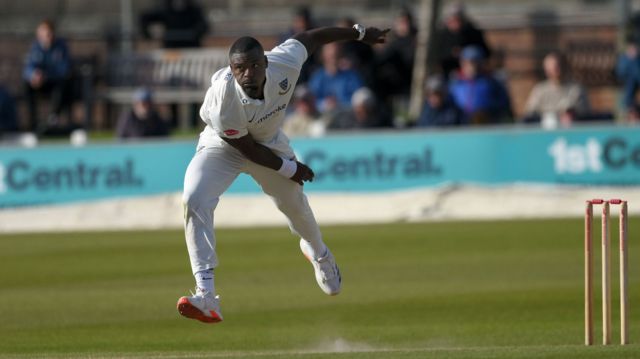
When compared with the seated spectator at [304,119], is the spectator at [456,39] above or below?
above

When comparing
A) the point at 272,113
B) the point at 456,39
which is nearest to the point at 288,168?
the point at 272,113

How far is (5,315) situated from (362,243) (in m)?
5.42

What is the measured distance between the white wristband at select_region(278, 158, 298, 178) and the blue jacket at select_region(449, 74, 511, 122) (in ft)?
34.1

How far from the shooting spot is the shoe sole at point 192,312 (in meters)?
8.84

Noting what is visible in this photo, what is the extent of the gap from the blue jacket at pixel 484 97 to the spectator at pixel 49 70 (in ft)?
22.1

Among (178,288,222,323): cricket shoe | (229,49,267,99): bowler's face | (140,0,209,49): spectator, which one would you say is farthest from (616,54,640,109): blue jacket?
(178,288,222,323): cricket shoe

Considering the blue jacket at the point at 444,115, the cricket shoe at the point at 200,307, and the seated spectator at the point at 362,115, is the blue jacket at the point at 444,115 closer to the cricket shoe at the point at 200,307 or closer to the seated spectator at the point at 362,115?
the seated spectator at the point at 362,115

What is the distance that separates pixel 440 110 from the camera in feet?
62.7

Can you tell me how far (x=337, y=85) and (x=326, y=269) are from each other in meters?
10.5

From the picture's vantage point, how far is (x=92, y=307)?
11.7 metres

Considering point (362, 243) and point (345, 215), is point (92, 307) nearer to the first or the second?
point (362, 243)

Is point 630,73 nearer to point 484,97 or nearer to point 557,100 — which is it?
point 557,100

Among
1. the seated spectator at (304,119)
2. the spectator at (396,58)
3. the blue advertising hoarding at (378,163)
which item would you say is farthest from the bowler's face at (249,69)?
the spectator at (396,58)

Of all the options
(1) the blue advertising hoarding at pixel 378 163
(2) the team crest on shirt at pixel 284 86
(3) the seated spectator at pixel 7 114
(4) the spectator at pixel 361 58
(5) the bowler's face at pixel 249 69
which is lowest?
(1) the blue advertising hoarding at pixel 378 163
